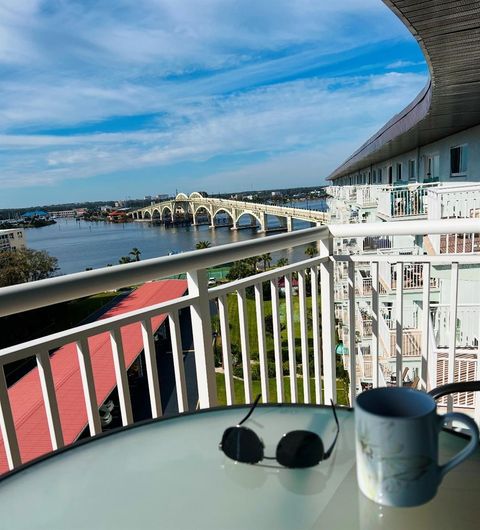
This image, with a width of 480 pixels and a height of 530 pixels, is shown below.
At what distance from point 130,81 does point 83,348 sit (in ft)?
104

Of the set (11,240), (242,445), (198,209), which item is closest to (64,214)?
(198,209)

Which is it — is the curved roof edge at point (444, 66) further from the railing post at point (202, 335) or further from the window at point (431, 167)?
the railing post at point (202, 335)

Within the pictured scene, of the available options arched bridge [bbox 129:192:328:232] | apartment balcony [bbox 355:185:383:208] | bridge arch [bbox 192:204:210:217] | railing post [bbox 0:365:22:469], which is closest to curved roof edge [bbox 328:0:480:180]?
railing post [bbox 0:365:22:469]

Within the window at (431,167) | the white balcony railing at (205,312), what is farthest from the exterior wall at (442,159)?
the white balcony railing at (205,312)

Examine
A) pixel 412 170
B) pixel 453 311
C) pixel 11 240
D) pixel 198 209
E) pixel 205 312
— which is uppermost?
pixel 412 170

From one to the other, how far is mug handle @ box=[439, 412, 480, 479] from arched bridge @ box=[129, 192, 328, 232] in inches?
1170

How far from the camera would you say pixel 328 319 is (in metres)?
2.51

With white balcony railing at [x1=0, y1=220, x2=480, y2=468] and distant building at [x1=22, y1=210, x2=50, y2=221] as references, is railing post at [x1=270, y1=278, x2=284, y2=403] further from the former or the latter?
distant building at [x1=22, y1=210, x2=50, y2=221]

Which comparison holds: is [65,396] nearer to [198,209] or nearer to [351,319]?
[351,319]

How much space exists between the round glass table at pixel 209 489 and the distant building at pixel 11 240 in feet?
104

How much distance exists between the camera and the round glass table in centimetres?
74

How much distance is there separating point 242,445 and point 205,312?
0.86 metres

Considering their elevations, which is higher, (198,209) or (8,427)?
(8,427)

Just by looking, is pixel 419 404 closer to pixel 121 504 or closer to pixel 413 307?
pixel 121 504
